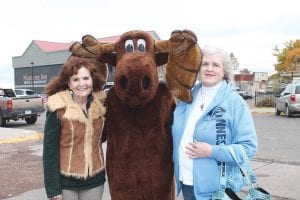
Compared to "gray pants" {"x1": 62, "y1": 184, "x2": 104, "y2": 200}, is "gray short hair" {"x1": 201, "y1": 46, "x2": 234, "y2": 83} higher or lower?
higher

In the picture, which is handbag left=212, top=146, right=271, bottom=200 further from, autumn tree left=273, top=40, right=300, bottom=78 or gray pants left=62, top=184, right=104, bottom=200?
autumn tree left=273, top=40, right=300, bottom=78

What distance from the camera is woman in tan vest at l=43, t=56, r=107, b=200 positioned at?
3.13 m

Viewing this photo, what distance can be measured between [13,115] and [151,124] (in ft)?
48.3

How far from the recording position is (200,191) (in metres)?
2.88

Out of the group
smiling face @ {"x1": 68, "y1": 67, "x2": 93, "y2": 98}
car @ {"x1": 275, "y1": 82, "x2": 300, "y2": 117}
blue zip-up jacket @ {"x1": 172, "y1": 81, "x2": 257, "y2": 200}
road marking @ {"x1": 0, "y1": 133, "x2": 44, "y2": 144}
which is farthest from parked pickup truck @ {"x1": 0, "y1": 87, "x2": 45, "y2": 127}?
blue zip-up jacket @ {"x1": 172, "y1": 81, "x2": 257, "y2": 200}

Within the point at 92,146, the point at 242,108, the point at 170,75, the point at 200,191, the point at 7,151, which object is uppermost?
the point at 170,75

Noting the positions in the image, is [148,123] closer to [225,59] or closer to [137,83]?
[137,83]

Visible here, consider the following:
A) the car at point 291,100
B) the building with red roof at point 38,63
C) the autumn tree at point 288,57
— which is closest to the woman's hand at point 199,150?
the car at point 291,100

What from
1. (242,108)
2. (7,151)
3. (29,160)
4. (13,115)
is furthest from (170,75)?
(13,115)

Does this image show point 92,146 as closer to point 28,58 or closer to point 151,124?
point 151,124

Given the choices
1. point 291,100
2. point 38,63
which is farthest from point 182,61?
point 38,63

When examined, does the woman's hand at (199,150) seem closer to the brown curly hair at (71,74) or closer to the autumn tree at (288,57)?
the brown curly hair at (71,74)

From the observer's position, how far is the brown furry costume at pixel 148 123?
319 centimetres

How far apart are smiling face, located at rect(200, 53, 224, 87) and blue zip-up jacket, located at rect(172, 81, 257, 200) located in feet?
0.37
